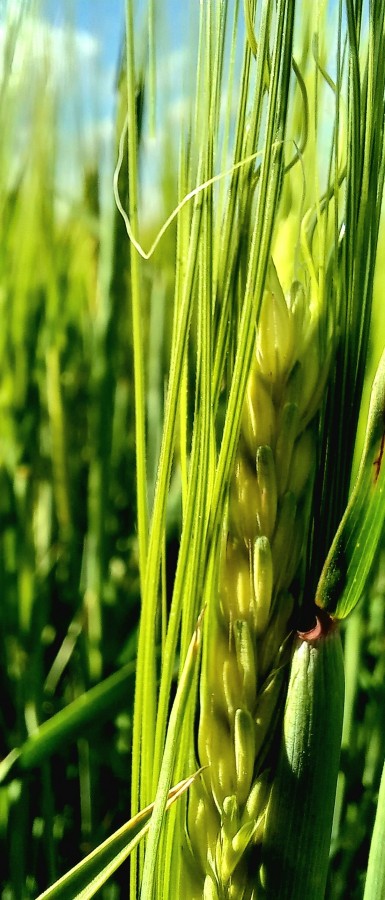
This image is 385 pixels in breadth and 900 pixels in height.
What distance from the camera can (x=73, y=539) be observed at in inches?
23.2

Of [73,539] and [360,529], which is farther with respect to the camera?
[73,539]

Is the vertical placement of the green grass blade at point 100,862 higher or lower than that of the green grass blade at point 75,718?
higher

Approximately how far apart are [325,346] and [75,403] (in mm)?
514

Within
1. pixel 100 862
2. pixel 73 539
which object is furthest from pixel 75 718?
pixel 73 539

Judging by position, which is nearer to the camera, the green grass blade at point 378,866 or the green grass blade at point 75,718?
the green grass blade at point 378,866

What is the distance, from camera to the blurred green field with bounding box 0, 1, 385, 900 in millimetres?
441

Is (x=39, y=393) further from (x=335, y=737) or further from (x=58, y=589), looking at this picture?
(x=335, y=737)

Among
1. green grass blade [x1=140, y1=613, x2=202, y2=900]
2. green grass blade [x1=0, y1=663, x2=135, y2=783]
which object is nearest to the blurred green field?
green grass blade [x1=0, y1=663, x2=135, y2=783]

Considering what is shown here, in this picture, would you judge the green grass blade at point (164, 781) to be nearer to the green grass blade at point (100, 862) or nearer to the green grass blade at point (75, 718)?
the green grass blade at point (100, 862)

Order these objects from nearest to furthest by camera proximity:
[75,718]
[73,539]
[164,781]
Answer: [164,781] → [75,718] → [73,539]

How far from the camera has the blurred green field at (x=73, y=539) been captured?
441 mm

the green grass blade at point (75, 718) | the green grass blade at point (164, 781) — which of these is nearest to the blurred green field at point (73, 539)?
the green grass blade at point (75, 718)

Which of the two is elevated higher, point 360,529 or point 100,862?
point 360,529

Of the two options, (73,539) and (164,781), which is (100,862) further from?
(73,539)
